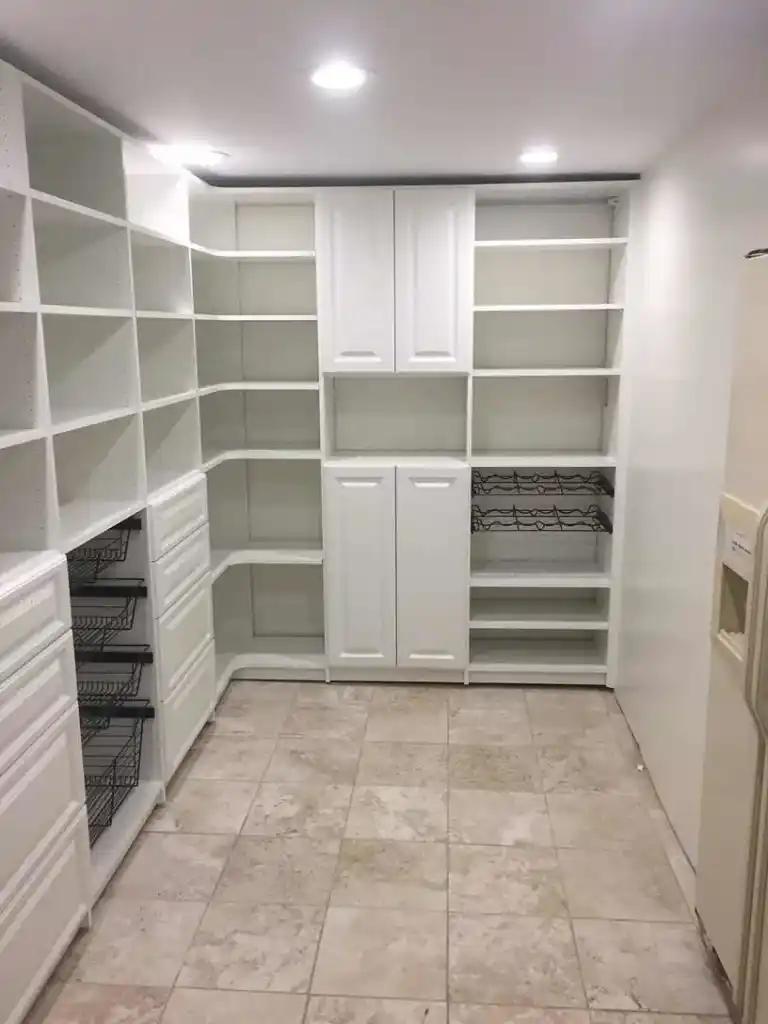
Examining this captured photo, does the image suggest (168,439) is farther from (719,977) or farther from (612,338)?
(719,977)

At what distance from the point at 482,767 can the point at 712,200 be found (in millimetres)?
2200

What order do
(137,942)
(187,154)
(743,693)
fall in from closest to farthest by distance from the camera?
(743,693) → (137,942) → (187,154)

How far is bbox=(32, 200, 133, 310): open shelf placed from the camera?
2.70 meters

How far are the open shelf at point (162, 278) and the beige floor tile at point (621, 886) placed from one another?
2.52m

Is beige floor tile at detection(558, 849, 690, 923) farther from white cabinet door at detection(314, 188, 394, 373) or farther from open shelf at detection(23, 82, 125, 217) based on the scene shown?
open shelf at detection(23, 82, 125, 217)

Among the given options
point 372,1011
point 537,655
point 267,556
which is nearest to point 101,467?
point 267,556

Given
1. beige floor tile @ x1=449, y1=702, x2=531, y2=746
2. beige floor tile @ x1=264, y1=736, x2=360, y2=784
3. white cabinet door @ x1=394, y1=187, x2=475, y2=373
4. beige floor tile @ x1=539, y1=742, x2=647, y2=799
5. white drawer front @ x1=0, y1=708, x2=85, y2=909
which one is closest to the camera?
white drawer front @ x1=0, y1=708, x2=85, y2=909

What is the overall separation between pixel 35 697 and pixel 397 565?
2106mm

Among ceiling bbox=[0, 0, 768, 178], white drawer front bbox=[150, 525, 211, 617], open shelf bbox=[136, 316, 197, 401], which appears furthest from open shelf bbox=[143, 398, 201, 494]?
ceiling bbox=[0, 0, 768, 178]

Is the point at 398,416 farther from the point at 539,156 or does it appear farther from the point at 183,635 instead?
the point at 183,635

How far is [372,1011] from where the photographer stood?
2.17 m

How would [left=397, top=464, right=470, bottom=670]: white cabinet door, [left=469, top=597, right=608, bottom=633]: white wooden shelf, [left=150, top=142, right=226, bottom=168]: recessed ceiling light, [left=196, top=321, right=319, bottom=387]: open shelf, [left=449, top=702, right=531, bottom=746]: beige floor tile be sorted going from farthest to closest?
1. [left=196, top=321, right=319, bottom=387]: open shelf
2. [left=469, top=597, right=608, bottom=633]: white wooden shelf
3. [left=397, top=464, right=470, bottom=670]: white cabinet door
4. [left=449, top=702, right=531, bottom=746]: beige floor tile
5. [left=150, top=142, right=226, bottom=168]: recessed ceiling light

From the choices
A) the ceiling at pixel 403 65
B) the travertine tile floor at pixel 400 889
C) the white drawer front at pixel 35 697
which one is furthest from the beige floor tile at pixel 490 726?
the ceiling at pixel 403 65

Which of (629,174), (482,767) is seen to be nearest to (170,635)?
(482,767)
